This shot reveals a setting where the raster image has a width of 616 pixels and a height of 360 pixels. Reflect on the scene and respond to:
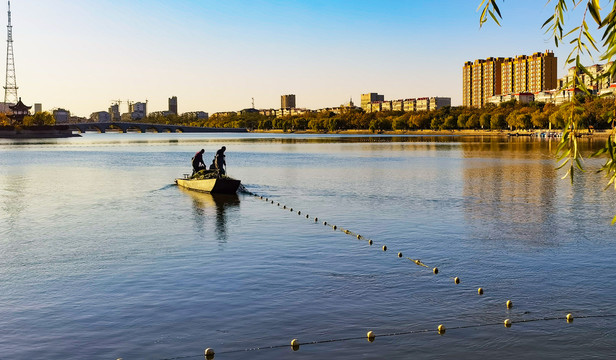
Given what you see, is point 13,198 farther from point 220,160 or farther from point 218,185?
point 220,160

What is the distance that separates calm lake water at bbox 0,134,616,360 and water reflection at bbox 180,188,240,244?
169 millimetres

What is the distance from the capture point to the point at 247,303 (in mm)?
17812

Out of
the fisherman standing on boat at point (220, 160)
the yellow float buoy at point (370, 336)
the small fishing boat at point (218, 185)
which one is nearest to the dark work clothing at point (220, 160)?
the fisherman standing on boat at point (220, 160)

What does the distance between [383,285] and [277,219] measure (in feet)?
48.7

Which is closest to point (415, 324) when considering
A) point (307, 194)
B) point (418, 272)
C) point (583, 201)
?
point (418, 272)

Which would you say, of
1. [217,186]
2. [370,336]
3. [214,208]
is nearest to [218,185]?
[217,186]

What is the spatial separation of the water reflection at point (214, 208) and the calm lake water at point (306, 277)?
0.17 metres

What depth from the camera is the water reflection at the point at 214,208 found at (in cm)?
3050

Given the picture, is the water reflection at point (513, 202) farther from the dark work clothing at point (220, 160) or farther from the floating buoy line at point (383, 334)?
the dark work clothing at point (220, 160)

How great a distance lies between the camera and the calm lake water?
49.1ft

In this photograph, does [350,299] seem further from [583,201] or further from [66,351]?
[583,201]

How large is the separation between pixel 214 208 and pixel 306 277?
62.3ft

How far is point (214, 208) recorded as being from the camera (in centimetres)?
3881

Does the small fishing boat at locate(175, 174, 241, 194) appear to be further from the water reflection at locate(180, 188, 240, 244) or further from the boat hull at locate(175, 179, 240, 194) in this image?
the water reflection at locate(180, 188, 240, 244)
